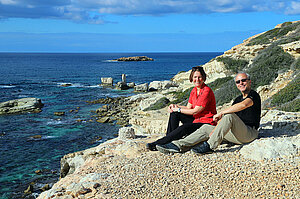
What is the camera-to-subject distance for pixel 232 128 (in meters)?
6.38

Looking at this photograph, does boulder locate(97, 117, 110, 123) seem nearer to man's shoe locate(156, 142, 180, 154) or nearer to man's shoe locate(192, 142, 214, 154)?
man's shoe locate(156, 142, 180, 154)

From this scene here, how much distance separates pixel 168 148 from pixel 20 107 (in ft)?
91.4

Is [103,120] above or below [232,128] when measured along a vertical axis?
below

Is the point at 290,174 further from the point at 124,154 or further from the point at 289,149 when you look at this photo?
the point at 124,154

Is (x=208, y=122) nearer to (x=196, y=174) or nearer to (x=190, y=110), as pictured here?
(x=190, y=110)

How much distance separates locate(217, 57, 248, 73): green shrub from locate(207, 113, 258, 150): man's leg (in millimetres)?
23650

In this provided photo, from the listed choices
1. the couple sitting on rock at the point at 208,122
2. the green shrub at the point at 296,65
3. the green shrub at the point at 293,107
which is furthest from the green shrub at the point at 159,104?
the couple sitting on rock at the point at 208,122

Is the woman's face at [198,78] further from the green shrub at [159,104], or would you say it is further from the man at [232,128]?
the green shrub at [159,104]

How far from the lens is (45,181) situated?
45.2ft

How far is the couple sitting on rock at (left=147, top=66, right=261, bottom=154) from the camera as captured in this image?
6441mm

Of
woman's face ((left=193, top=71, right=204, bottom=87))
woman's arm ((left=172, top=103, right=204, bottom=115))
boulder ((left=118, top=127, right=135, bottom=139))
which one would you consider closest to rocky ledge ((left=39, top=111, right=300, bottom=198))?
woman's arm ((left=172, top=103, right=204, bottom=115))

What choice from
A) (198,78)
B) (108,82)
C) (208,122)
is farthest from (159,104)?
(108,82)

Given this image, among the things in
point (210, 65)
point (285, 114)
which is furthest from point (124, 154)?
point (210, 65)

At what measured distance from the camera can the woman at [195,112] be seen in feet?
23.5
